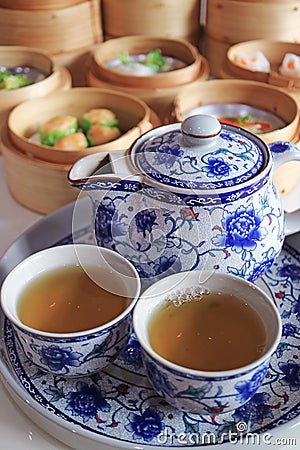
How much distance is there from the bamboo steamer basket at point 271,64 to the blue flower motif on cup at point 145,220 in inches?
31.3

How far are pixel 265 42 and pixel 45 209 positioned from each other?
2.86 feet

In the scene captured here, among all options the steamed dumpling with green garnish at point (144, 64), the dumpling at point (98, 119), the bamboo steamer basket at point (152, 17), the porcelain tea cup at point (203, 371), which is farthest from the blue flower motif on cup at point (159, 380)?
the bamboo steamer basket at point (152, 17)

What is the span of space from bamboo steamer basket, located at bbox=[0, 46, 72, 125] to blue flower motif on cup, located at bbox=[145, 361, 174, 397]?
2.99 ft

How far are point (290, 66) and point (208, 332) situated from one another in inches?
42.1

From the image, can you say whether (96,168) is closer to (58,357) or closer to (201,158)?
(201,158)

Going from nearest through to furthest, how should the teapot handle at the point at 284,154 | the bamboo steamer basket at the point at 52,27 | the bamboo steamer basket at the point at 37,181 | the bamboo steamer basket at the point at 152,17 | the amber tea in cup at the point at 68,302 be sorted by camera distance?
the amber tea in cup at the point at 68,302 < the teapot handle at the point at 284,154 < the bamboo steamer basket at the point at 37,181 < the bamboo steamer basket at the point at 52,27 < the bamboo steamer basket at the point at 152,17

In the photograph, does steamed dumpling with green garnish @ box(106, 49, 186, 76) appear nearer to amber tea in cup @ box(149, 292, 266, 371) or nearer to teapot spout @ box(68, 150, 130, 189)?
teapot spout @ box(68, 150, 130, 189)

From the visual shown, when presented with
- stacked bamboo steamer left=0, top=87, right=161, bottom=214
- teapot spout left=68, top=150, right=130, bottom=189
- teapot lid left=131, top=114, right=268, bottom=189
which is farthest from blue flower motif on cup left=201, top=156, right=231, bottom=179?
stacked bamboo steamer left=0, top=87, right=161, bottom=214

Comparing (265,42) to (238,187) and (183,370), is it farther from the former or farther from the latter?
(183,370)

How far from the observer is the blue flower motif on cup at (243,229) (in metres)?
0.80

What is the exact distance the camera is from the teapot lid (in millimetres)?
793

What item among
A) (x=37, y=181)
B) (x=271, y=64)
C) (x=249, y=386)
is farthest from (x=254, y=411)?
(x=271, y=64)

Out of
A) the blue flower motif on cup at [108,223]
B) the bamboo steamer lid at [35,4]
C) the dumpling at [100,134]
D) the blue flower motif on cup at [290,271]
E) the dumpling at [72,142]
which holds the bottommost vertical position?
the blue flower motif on cup at [290,271]

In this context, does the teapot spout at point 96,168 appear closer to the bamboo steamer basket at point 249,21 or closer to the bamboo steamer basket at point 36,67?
the bamboo steamer basket at point 36,67
